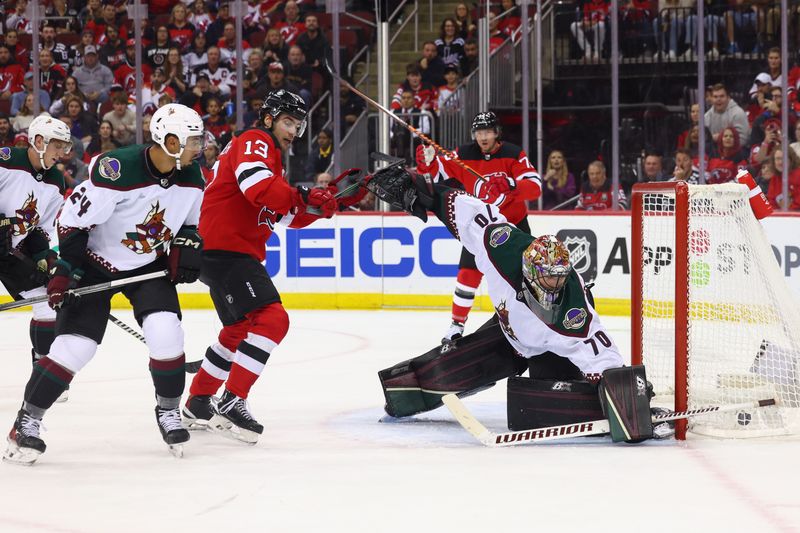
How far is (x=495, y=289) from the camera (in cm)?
395

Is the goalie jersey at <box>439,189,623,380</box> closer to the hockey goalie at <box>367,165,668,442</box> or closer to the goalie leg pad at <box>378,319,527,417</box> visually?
the hockey goalie at <box>367,165,668,442</box>

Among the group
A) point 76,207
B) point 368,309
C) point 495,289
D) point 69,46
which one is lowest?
point 368,309

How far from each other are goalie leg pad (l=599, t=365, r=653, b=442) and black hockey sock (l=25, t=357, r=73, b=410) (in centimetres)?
161

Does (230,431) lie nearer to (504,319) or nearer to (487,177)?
(504,319)

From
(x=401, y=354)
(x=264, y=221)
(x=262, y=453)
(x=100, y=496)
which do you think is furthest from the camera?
(x=401, y=354)

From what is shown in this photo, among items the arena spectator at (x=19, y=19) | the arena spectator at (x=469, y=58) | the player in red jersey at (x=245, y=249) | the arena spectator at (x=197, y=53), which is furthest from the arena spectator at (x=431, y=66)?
the player in red jersey at (x=245, y=249)

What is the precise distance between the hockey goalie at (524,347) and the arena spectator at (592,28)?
484 cm

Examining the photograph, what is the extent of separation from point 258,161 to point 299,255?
4721 mm

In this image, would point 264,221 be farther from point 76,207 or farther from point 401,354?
point 401,354

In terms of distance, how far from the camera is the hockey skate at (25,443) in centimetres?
348

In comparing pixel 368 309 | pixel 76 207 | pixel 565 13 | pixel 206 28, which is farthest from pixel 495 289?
pixel 206 28

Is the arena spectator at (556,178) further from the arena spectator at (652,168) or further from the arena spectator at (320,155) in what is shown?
the arena spectator at (320,155)

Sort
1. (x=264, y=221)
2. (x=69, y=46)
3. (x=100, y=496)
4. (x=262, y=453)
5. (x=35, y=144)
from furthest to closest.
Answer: (x=69, y=46) → (x=35, y=144) → (x=264, y=221) → (x=262, y=453) → (x=100, y=496)

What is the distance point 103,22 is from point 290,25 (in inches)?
56.0
